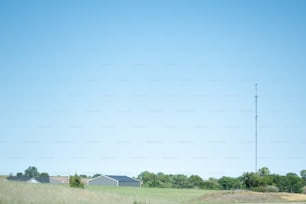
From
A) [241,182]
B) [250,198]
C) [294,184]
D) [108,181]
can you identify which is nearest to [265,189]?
[250,198]

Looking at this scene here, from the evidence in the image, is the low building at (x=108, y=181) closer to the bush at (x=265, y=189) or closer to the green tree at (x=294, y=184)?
the green tree at (x=294, y=184)

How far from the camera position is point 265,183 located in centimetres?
6341

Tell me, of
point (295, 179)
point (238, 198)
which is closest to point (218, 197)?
point (238, 198)

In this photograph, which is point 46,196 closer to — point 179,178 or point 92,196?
point 92,196

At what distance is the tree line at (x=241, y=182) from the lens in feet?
209

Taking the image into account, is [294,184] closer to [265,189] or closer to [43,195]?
[265,189]

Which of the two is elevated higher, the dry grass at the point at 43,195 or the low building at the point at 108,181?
the dry grass at the point at 43,195

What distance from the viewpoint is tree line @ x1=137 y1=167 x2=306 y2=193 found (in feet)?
209

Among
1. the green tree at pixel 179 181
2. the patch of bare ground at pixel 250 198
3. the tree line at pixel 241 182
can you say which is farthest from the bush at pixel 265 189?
the green tree at pixel 179 181

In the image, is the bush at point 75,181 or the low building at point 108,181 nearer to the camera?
the bush at point 75,181

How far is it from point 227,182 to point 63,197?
9465cm

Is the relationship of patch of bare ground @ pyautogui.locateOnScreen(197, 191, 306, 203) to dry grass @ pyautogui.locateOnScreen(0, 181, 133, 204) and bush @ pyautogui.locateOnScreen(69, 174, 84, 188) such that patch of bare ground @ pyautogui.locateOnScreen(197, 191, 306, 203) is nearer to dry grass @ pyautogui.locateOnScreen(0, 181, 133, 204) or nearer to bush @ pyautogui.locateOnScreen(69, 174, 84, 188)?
bush @ pyautogui.locateOnScreen(69, 174, 84, 188)

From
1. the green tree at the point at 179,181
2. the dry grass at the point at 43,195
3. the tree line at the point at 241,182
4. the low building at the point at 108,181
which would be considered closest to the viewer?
the dry grass at the point at 43,195

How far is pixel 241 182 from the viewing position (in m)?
102
